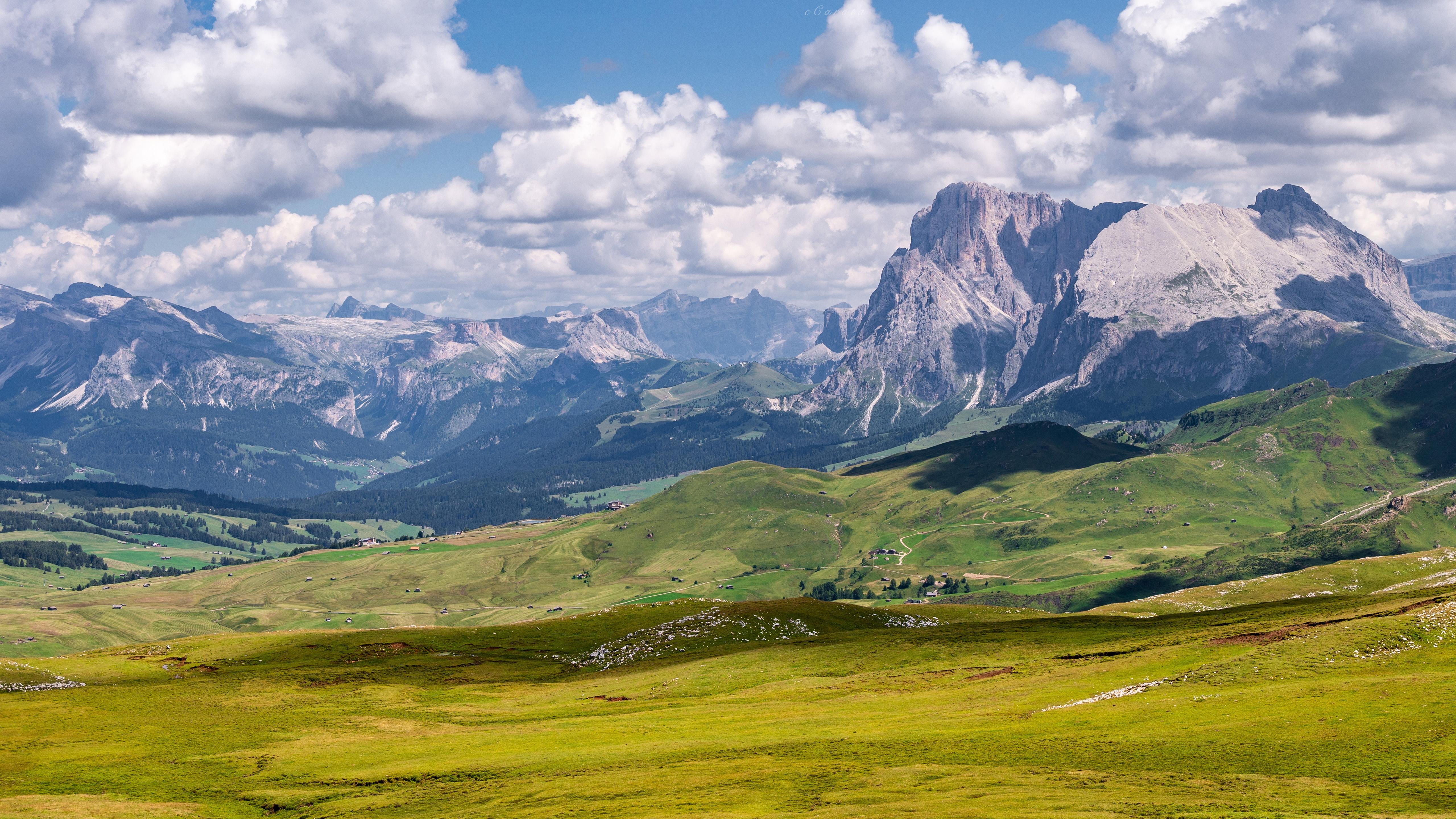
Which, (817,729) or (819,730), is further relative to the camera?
(817,729)

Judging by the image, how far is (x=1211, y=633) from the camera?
131m

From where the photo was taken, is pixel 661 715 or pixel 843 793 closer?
pixel 843 793

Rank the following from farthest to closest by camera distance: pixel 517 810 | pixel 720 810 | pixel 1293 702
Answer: pixel 1293 702, pixel 517 810, pixel 720 810

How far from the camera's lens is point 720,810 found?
69375 millimetres

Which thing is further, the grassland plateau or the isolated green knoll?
the grassland plateau

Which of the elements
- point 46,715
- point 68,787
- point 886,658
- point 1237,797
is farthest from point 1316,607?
point 46,715

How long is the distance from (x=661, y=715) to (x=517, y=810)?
134ft

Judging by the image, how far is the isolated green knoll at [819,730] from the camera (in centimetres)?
6888

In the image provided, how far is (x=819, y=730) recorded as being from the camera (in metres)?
98.2

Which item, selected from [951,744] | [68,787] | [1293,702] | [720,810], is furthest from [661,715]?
[1293,702]

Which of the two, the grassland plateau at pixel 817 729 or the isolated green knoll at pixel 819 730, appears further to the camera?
the grassland plateau at pixel 817 729

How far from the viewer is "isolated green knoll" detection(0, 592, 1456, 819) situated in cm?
6888

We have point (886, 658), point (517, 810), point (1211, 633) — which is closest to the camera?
point (517, 810)

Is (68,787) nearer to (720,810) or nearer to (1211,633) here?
(720,810)
